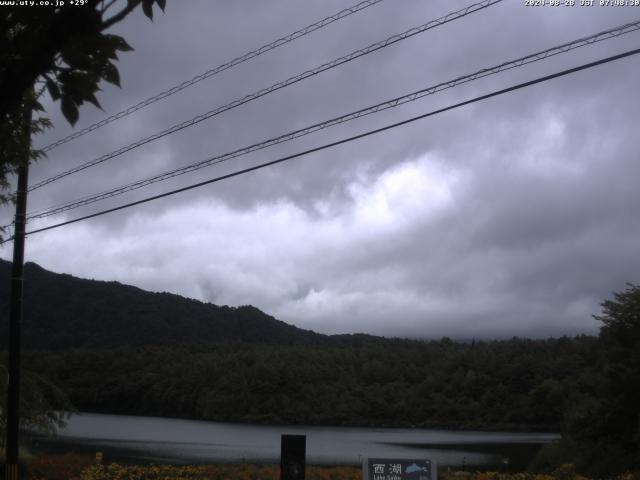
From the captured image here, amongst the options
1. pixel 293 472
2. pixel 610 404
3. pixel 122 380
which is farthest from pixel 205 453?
pixel 122 380

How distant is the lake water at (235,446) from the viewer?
3143 centimetres

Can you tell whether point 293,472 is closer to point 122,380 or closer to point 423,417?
point 122,380

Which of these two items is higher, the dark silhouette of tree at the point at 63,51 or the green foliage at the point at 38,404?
the dark silhouette of tree at the point at 63,51

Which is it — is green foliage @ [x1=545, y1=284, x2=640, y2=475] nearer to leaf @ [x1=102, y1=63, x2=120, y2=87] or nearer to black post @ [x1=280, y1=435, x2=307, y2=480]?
black post @ [x1=280, y1=435, x2=307, y2=480]

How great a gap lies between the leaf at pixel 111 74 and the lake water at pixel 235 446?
22814 millimetres

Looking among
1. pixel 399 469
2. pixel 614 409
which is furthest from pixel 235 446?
pixel 399 469

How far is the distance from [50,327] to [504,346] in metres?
41.8

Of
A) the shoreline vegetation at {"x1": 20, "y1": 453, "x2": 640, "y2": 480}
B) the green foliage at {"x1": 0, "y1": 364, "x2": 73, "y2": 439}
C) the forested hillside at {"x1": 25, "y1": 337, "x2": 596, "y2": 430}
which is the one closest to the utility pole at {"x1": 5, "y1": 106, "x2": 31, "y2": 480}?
the shoreline vegetation at {"x1": 20, "y1": 453, "x2": 640, "y2": 480}

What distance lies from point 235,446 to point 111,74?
37639 mm

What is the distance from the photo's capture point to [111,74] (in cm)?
393

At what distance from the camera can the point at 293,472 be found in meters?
11.3

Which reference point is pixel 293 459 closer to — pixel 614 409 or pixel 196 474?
pixel 196 474

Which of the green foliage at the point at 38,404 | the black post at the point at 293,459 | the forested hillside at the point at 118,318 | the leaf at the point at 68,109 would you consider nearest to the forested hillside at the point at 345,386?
the forested hillside at the point at 118,318

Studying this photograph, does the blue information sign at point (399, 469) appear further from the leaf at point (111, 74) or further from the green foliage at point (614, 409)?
the green foliage at point (614, 409)
